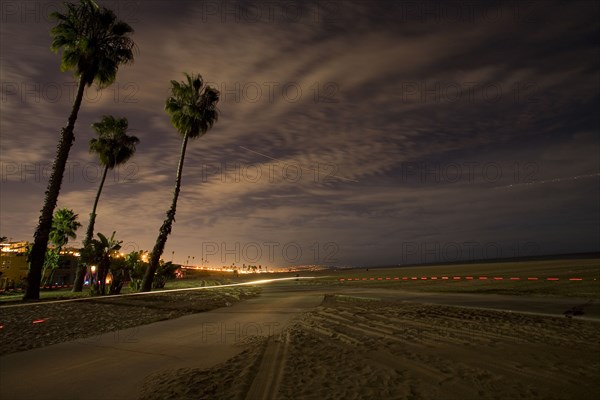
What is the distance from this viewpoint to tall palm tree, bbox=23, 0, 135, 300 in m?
16.5

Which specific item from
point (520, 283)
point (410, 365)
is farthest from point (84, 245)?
point (520, 283)

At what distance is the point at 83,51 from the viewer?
1783 cm

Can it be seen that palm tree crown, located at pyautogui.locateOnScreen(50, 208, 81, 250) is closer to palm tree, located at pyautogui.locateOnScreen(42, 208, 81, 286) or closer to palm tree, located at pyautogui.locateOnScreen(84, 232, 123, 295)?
palm tree, located at pyautogui.locateOnScreen(42, 208, 81, 286)

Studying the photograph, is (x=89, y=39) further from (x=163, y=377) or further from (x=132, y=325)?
(x=163, y=377)

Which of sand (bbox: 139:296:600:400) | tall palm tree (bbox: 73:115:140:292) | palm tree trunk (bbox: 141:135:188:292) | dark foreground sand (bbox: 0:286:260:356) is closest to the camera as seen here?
sand (bbox: 139:296:600:400)

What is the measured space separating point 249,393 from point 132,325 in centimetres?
642

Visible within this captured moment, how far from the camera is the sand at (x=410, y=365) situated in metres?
4.13

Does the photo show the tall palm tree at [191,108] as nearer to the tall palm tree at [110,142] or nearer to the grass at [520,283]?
the tall palm tree at [110,142]

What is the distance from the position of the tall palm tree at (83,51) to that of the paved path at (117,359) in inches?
473

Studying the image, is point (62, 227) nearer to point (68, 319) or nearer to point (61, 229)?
point (61, 229)

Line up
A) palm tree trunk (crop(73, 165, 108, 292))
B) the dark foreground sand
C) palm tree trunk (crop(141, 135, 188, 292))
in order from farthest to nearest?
1. palm tree trunk (crop(73, 165, 108, 292))
2. palm tree trunk (crop(141, 135, 188, 292))
3. the dark foreground sand

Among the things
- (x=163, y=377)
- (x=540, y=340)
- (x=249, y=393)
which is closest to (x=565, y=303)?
(x=540, y=340)

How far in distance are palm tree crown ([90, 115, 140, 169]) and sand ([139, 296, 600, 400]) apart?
26.1 meters

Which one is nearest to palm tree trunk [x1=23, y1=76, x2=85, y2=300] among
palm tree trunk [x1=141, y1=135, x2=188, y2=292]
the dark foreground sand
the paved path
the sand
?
the dark foreground sand
